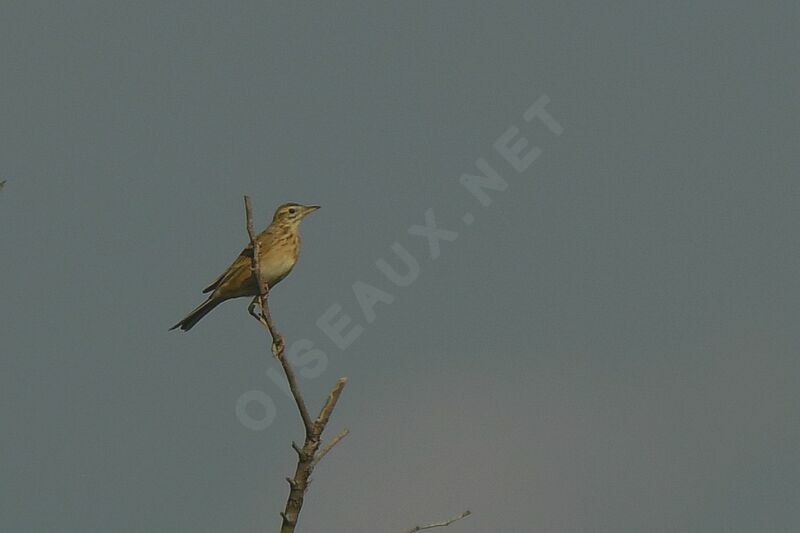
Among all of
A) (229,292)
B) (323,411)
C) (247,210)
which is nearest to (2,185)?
(247,210)

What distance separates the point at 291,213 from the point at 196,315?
7.40 feet

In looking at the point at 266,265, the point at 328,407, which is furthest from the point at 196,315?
the point at 328,407

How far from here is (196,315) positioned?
1930 centimetres

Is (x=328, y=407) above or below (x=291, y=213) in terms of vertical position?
below

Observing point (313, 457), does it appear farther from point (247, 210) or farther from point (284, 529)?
point (247, 210)

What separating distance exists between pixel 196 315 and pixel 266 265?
1.60 meters

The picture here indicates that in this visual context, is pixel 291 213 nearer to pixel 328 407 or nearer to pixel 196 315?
pixel 196 315

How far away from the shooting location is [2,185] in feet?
25.8

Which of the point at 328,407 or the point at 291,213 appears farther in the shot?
the point at 291,213

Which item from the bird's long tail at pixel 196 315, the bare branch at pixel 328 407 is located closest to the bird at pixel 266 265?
the bird's long tail at pixel 196 315

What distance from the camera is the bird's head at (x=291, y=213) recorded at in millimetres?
19978

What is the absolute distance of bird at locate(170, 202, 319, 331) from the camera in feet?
60.1

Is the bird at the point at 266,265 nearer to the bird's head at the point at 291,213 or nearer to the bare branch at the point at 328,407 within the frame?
the bird's head at the point at 291,213

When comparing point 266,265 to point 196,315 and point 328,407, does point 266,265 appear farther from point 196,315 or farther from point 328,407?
point 328,407
